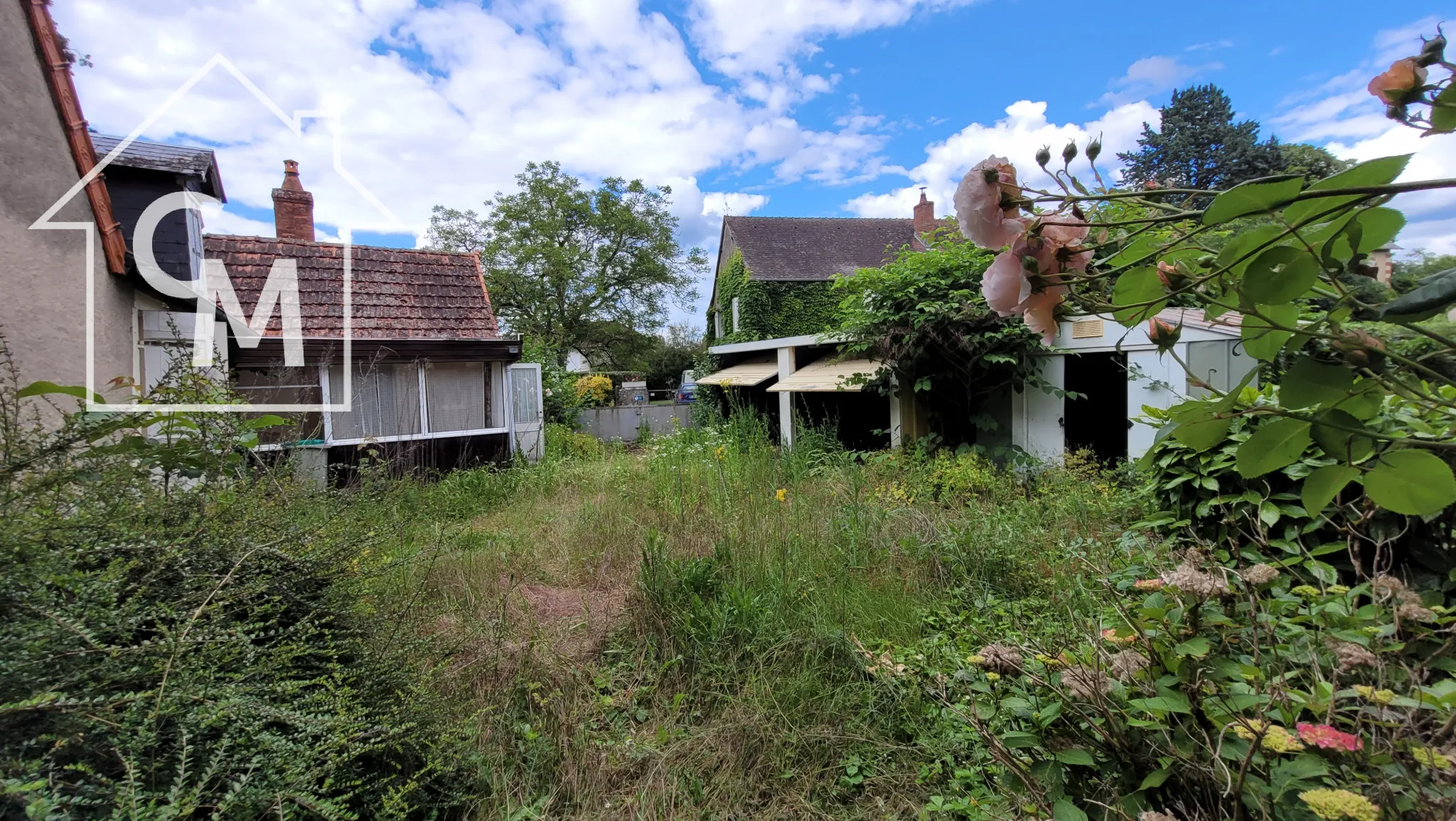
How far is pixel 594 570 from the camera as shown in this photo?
429 centimetres

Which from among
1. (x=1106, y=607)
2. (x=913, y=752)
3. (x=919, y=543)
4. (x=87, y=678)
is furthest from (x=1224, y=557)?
(x=87, y=678)

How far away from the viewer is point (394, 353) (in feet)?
30.7

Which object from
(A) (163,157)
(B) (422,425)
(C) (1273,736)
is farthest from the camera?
(B) (422,425)

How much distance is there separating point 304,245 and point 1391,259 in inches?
528

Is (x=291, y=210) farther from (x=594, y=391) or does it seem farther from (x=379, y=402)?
(x=594, y=391)

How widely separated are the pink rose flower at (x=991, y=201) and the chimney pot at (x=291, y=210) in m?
14.8

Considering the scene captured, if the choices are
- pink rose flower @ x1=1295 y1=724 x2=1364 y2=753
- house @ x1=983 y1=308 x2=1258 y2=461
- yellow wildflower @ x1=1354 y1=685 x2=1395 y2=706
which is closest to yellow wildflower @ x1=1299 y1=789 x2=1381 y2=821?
pink rose flower @ x1=1295 y1=724 x2=1364 y2=753

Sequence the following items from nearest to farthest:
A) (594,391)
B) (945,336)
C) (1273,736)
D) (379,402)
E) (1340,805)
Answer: (1340,805), (1273,736), (945,336), (379,402), (594,391)

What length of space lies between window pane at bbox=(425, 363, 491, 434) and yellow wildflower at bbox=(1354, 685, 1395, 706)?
1084cm

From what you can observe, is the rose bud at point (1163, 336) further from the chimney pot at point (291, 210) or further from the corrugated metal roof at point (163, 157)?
the chimney pot at point (291, 210)

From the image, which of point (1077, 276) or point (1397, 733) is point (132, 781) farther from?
point (1397, 733)

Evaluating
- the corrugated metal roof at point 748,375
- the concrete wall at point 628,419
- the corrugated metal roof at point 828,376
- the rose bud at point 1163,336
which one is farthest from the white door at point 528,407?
the rose bud at point 1163,336

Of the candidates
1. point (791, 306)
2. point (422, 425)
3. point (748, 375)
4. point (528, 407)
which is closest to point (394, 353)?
point (422, 425)

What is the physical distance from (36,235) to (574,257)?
73.2 feet
